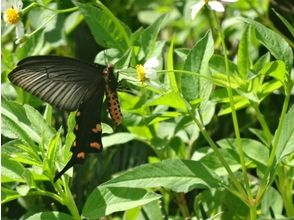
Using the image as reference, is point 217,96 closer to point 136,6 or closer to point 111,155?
point 111,155

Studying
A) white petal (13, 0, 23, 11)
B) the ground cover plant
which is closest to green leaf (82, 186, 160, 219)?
the ground cover plant

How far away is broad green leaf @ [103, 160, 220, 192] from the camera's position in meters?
1.18

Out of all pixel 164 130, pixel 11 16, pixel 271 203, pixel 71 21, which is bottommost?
pixel 271 203

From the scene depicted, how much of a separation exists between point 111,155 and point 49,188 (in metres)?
0.24

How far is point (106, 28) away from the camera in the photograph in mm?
1469

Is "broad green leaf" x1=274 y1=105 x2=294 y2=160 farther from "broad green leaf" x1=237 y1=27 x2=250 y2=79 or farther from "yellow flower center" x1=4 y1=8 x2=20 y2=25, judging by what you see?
"yellow flower center" x1=4 y1=8 x2=20 y2=25

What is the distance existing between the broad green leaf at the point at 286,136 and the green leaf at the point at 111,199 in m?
0.23

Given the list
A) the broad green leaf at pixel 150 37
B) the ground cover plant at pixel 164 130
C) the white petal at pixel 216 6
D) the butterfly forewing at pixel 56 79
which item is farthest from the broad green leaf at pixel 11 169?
the white petal at pixel 216 6

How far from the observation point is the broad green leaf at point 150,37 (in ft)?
4.74

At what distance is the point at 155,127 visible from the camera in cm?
155

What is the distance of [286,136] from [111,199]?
33 cm

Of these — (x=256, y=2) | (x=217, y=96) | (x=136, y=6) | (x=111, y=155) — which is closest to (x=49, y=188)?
(x=111, y=155)

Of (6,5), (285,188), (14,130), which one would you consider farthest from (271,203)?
(6,5)

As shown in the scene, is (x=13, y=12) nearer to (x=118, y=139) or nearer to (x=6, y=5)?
(x=6, y=5)
